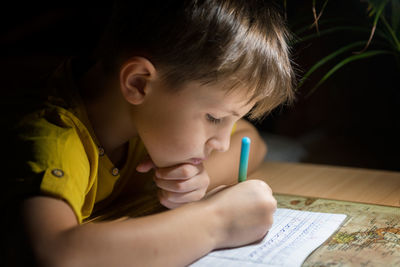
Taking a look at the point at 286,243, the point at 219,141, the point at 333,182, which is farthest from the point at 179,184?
the point at 333,182

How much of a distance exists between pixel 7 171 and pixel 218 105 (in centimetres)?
31

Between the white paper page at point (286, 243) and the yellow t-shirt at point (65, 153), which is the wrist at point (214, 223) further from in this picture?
the yellow t-shirt at point (65, 153)

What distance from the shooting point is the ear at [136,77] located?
751mm

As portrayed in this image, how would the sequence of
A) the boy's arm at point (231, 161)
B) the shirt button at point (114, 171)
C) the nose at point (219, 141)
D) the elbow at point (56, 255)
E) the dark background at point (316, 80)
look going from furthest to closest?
the dark background at point (316, 80), the boy's arm at point (231, 161), the shirt button at point (114, 171), the nose at point (219, 141), the elbow at point (56, 255)

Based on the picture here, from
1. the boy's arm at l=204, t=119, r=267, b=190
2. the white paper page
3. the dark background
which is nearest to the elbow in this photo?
the white paper page

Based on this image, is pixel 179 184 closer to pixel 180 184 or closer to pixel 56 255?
pixel 180 184

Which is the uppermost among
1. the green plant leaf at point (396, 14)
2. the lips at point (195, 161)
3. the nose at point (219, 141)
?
the green plant leaf at point (396, 14)

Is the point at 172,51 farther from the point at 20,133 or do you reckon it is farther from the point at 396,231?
the point at 396,231

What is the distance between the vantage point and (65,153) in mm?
697

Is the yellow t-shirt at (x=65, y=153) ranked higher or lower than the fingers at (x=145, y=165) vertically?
higher

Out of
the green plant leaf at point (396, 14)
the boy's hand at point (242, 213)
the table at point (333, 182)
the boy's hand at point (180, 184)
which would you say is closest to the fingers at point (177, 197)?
the boy's hand at point (180, 184)

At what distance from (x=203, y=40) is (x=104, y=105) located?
24cm

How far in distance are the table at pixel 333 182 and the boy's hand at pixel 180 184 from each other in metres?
0.21

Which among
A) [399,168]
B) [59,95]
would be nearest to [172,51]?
[59,95]
